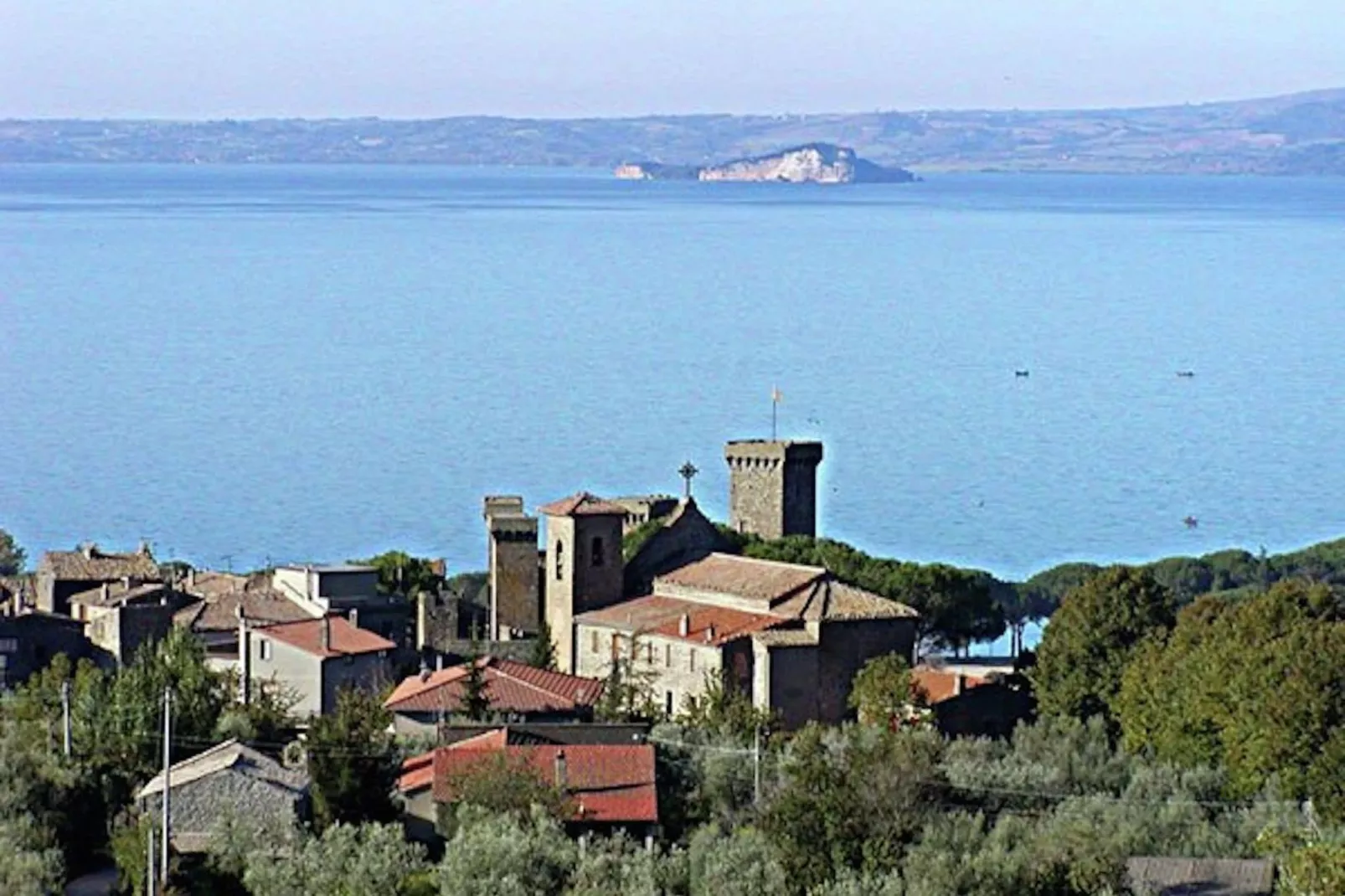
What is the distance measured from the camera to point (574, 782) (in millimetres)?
28469

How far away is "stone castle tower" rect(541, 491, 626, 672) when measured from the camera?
A: 39344mm

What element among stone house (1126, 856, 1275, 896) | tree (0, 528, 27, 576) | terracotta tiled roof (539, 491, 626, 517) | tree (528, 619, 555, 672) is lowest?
tree (0, 528, 27, 576)

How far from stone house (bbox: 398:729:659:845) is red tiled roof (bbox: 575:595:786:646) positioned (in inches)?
272

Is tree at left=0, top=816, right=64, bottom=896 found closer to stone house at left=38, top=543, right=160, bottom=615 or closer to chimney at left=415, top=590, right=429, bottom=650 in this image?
chimney at left=415, top=590, right=429, bottom=650

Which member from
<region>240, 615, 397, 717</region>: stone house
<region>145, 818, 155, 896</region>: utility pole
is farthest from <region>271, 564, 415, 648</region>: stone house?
<region>145, 818, 155, 896</region>: utility pole

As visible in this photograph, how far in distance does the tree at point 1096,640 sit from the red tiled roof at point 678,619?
11.2 ft

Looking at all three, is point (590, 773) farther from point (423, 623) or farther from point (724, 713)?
point (423, 623)

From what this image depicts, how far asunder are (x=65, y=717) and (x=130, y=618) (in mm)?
7853

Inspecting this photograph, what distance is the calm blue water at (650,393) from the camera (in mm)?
67875

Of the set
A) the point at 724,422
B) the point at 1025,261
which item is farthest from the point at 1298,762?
the point at 1025,261

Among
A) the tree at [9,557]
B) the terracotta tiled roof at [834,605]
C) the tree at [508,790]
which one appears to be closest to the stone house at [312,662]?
the terracotta tiled roof at [834,605]

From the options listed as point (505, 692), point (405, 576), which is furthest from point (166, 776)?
point (405, 576)

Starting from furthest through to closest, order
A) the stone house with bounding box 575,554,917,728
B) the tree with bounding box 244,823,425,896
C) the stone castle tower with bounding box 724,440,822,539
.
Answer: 1. the stone castle tower with bounding box 724,440,822,539
2. the stone house with bounding box 575,554,917,728
3. the tree with bounding box 244,823,425,896

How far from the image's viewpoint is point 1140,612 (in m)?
35.8
